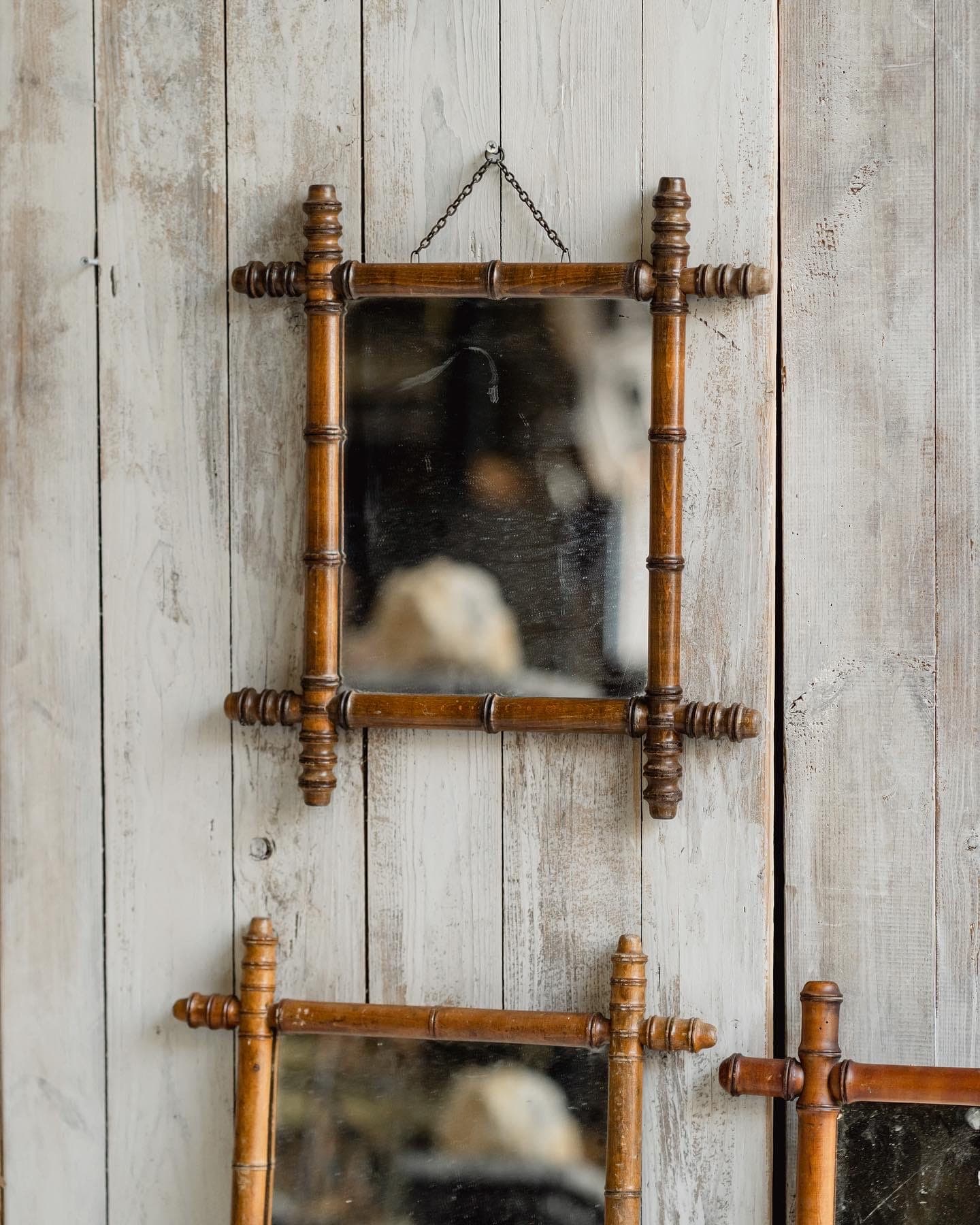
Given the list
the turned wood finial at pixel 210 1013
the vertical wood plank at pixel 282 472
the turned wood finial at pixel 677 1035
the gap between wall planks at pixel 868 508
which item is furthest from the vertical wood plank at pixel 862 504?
the turned wood finial at pixel 210 1013

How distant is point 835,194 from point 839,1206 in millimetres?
882

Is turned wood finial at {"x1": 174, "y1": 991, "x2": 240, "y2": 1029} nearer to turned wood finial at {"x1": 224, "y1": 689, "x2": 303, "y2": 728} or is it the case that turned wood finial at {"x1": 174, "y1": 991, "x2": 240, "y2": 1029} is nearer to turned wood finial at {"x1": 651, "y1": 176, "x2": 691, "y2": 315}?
turned wood finial at {"x1": 224, "y1": 689, "x2": 303, "y2": 728}

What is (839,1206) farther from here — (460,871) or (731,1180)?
(460,871)

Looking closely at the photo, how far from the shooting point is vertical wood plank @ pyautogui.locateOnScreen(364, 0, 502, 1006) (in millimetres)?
1168

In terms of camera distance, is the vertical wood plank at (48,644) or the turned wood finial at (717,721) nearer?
the turned wood finial at (717,721)

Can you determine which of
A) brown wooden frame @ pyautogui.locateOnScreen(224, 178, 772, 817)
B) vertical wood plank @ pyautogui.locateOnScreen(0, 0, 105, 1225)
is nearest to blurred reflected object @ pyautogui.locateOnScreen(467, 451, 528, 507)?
brown wooden frame @ pyautogui.locateOnScreen(224, 178, 772, 817)

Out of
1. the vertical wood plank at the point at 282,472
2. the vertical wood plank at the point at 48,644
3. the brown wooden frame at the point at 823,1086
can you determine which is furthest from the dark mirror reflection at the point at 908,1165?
the vertical wood plank at the point at 48,644

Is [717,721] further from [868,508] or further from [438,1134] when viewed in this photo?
[438,1134]

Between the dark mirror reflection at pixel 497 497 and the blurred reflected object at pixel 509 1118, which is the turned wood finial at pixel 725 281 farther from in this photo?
the blurred reflected object at pixel 509 1118

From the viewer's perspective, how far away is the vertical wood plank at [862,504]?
1.14 m

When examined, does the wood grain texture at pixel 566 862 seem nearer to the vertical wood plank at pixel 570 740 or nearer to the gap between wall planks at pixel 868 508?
the vertical wood plank at pixel 570 740

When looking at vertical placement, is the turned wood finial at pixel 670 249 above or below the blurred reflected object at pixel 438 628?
above

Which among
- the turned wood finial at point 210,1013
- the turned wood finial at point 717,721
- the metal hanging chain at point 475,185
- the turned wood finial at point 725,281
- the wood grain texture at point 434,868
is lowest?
the turned wood finial at point 210,1013

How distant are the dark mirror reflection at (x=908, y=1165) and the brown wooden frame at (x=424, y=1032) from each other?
5.9 inches
